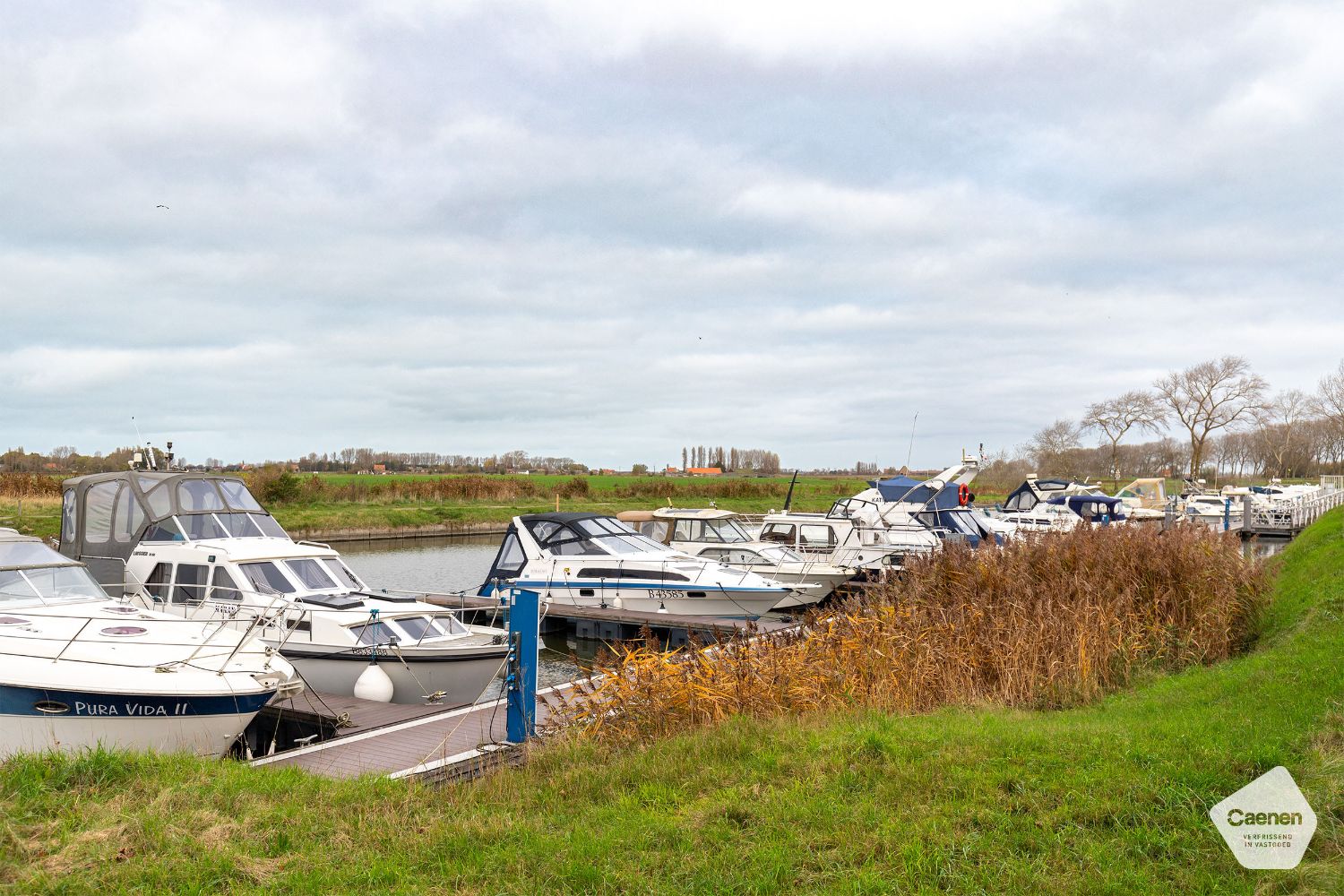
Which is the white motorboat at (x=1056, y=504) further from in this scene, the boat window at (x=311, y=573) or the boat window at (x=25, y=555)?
the boat window at (x=25, y=555)

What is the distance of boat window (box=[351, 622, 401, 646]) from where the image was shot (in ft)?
47.0

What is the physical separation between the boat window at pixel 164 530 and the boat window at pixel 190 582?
0.80 meters

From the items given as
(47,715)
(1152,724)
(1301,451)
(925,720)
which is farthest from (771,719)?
(1301,451)

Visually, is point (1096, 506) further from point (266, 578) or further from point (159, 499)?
point (159, 499)

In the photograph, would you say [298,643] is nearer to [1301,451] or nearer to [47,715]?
[47,715]

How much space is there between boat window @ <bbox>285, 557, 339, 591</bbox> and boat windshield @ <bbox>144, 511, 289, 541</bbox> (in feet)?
2.59

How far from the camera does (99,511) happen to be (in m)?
18.0

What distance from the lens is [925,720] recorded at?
8.48m

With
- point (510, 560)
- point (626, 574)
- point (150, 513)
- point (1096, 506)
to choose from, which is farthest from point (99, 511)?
point (1096, 506)

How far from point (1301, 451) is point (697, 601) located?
102288mm

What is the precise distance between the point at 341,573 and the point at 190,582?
8.31 feet
